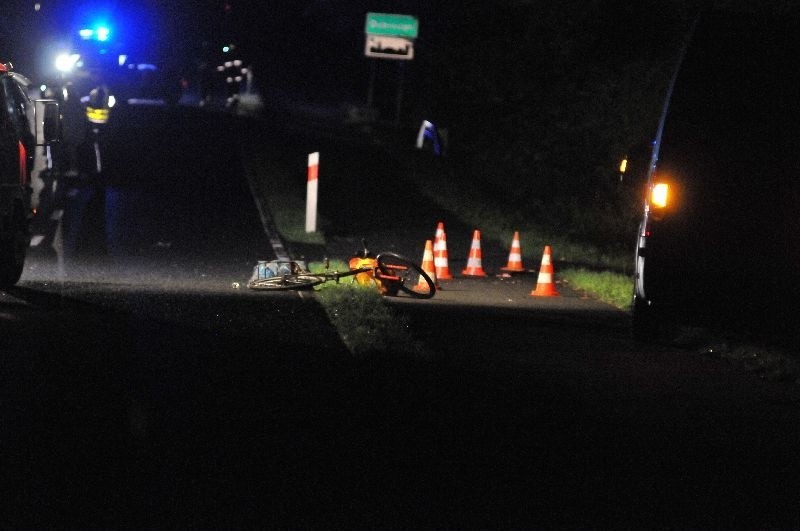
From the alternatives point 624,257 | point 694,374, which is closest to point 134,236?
point 624,257

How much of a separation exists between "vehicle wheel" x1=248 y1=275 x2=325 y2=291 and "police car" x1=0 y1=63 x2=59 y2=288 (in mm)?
2392

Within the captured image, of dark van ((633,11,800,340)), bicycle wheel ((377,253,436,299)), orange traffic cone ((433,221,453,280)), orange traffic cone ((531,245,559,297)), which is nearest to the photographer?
dark van ((633,11,800,340))

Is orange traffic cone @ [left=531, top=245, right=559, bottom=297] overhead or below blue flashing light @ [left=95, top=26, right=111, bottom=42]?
below

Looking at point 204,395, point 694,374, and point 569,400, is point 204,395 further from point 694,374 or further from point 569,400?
point 694,374

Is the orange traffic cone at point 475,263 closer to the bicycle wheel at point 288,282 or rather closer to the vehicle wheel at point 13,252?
the bicycle wheel at point 288,282

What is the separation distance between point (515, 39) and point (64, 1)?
51.7 feet

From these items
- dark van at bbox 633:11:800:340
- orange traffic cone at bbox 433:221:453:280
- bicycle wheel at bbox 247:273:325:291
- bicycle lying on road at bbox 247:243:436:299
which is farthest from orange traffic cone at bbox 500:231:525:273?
dark van at bbox 633:11:800:340

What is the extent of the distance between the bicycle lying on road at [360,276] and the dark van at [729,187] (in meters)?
4.03

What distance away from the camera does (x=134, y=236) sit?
22.0 metres

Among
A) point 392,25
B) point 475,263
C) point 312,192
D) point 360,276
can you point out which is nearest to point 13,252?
point 360,276

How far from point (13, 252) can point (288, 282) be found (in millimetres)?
2757

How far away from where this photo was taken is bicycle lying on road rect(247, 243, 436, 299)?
1581cm

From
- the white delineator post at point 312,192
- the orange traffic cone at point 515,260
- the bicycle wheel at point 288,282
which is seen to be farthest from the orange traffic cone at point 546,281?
the white delineator post at point 312,192

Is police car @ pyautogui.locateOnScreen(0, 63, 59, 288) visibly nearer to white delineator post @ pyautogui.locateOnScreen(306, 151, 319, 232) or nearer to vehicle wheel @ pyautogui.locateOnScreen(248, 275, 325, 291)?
vehicle wheel @ pyautogui.locateOnScreen(248, 275, 325, 291)
